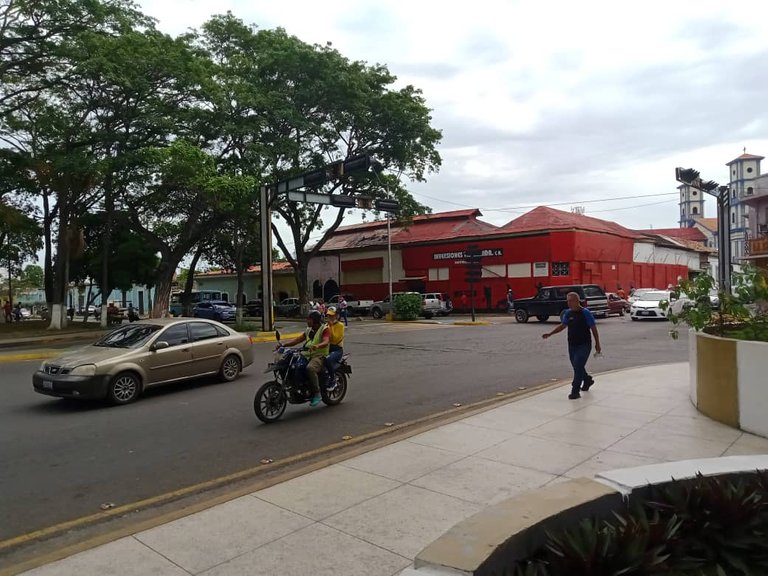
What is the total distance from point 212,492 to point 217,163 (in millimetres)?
23842

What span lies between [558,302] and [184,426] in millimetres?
22918

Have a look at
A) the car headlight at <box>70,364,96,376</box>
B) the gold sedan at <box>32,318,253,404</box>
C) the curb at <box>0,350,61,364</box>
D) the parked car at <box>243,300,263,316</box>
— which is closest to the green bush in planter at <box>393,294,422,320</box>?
the parked car at <box>243,300,263,316</box>

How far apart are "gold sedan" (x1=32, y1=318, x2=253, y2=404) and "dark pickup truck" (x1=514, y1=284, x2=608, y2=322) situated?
63.3 feet

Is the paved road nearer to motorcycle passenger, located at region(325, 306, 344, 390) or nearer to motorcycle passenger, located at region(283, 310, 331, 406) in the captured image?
motorcycle passenger, located at region(283, 310, 331, 406)

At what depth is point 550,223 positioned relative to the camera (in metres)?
39.6

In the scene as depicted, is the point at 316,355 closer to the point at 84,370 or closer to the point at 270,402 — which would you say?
the point at 270,402

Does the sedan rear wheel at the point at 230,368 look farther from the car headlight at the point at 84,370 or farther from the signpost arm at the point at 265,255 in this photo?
the signpost arm at the point at 265,255

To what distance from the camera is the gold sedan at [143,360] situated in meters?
9.02

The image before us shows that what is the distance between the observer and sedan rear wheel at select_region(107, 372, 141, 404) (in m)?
9.20

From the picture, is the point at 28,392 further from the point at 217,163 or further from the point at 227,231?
the point at 227,231

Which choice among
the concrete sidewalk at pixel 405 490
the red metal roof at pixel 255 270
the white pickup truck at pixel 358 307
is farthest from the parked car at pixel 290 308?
the concrete sidewalk at pixel 405 490

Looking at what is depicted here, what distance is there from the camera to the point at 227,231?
31.8 metres

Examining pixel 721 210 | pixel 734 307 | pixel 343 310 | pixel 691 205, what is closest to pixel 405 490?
pixel 734 307

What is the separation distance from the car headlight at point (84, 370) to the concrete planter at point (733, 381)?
28.3ft
